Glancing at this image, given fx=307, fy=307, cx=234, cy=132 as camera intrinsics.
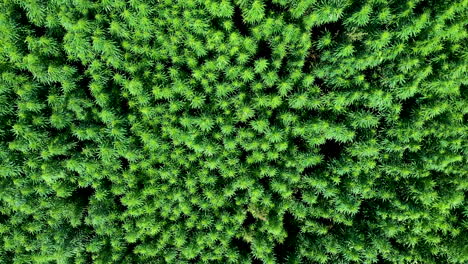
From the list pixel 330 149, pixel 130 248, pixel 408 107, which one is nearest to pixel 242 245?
pixel 130 248

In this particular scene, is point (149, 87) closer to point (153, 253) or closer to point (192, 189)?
point (192, 189)

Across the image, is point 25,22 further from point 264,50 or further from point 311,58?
point 311,58

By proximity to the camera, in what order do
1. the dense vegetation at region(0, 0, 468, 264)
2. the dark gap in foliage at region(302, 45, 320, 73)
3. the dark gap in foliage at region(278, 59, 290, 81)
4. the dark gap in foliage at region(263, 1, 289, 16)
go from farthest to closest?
the dark gap in foliage at region(302, 45, 320, 73)
the dark gap in foliage at region(278, 59, 290, 81)
the dark gap in foliage at region(263, 1, 289, 16)
the dense vegetation at region(0, 0, 468, 264)

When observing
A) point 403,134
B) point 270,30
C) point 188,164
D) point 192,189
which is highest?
point 270,30

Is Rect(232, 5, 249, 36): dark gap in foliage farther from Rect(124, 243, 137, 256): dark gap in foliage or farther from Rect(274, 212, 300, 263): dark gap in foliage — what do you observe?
Rect(124, 243, 137, 256): dark gap in foliage

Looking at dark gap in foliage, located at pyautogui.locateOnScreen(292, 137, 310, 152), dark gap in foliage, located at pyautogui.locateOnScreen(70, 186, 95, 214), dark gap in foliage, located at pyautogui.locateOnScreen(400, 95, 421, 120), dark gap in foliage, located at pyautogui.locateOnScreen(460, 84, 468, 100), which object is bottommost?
dark gap in foliage, located at pyautogui.locateOnScreen(70, 186, 95, 214)

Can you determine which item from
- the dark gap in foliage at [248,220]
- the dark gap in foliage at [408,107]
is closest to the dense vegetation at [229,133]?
the dark gap in foliage at [408,107]

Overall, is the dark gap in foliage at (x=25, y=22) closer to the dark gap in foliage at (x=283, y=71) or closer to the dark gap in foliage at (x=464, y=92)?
the dark gap in foliage at (x=283, y=71)

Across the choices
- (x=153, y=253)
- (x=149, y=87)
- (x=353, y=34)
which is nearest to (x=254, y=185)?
(x=153, y=253)

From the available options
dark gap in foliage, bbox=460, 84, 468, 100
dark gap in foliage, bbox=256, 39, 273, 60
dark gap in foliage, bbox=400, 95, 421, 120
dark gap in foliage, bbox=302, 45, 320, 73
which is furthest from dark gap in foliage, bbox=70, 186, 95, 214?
dark gap in foliage, bbox=460, 84, 468, 100
